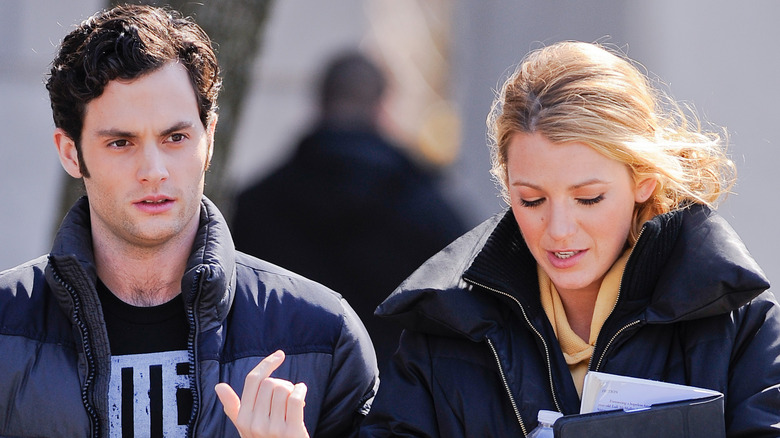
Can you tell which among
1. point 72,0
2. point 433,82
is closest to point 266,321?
point 72,0

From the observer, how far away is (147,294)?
115 inches

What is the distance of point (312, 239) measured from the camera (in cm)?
462

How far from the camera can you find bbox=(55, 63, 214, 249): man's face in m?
2.83

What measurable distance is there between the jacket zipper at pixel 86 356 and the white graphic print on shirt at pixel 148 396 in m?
0.04

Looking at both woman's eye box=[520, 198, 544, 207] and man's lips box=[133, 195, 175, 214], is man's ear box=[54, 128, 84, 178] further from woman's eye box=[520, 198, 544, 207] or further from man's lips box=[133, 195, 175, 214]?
woman's eye box=[520, 198, 544, 207]

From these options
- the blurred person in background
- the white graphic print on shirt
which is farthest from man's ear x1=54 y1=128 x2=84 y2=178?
the blurred person in background

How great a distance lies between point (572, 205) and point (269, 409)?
80 centimetres

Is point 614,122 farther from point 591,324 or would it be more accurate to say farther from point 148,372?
point 148,372

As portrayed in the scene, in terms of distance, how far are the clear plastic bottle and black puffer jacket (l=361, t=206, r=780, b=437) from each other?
0.19 ft

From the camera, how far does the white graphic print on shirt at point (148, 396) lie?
2754 mm

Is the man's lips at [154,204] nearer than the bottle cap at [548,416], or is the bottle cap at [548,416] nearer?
the bottle cap at [548,416]

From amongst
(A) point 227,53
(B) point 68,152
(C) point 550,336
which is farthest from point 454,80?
(C) point 550,336

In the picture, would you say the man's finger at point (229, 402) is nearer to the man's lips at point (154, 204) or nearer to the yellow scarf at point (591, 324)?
the man's lips at point (154, 204)

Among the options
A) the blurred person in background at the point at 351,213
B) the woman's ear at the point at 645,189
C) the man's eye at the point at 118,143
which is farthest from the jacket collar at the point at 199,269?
the blurred person in background at the point at 351,213
